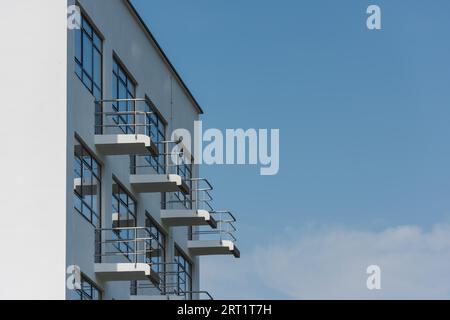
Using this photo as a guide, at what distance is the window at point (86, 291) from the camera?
133 feet

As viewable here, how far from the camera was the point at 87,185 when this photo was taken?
43.0 meters

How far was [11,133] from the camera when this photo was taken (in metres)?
40.2

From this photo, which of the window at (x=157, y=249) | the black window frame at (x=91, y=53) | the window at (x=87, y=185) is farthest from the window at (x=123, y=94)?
the window at (x=157, y=249)

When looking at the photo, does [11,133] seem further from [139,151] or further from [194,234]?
[194,234]

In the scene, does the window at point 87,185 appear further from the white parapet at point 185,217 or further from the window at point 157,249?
the white parapet at point 185,217

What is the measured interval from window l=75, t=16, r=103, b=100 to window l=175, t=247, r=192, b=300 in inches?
474

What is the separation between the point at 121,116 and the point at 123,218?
3.21 meters

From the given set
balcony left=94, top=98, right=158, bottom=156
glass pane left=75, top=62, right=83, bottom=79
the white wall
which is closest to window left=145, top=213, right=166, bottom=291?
balcony left=94, top=98, right=158, bottom=156

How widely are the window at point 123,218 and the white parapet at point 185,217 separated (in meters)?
4.05

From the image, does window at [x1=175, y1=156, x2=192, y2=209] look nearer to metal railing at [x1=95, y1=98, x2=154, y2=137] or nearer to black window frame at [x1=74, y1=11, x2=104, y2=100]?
metal railing at [x1=95, y1=98, x2=154, y2=137]
